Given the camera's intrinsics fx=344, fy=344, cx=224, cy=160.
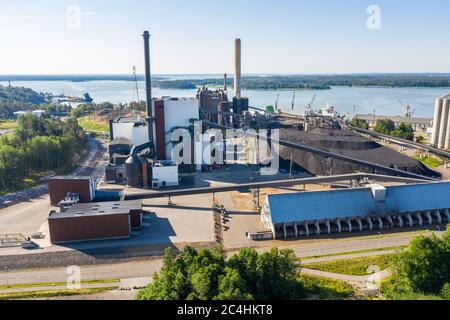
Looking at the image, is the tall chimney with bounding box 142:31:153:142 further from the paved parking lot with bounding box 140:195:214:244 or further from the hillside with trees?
the hillside with trees

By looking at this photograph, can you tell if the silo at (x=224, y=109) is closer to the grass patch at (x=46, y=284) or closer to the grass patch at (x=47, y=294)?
the grass patch at (x=46, y=284)

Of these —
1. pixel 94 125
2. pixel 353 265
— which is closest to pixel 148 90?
pixel 353 265

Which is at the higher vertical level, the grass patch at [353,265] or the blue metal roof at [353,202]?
the blue metal roof at [353,202]

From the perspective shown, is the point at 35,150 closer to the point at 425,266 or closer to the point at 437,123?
the point at 425,266

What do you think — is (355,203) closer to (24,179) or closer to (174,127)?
(174,127)

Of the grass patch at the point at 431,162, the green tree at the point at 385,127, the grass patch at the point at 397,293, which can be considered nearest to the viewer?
the grass patch at the point at 397,293

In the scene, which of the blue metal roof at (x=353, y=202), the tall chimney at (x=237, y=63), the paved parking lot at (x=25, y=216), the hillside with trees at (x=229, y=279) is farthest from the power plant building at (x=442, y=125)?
the paved parking lot at (x=25, y=216)
